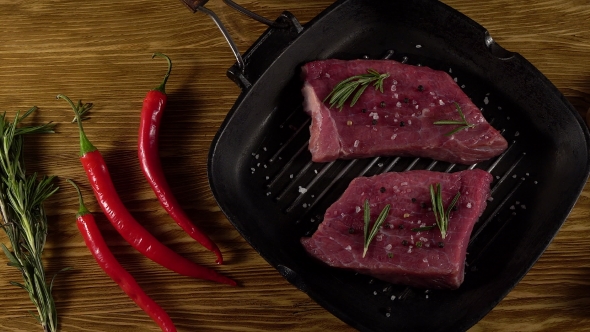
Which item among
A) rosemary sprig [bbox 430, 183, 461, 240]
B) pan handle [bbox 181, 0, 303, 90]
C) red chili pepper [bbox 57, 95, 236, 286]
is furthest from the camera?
red chili pepper [bbox 57, 95, 236, 286]

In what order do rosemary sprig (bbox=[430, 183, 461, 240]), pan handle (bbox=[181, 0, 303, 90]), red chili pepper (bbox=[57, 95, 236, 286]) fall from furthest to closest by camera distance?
red chili pepper (bbox=[57, 95, 236, 286])
pan handle (bbox=[181, 0, 303, 90])
rosemary sprig (bbox=[430, 183, 461, 240])

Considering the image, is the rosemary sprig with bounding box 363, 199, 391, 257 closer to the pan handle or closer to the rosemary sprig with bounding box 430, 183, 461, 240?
the rosemary sprig with bounding box 430, 183, 461, 240

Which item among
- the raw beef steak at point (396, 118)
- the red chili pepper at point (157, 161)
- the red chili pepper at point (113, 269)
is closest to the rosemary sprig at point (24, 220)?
the red chili pepper at point (113, 269)

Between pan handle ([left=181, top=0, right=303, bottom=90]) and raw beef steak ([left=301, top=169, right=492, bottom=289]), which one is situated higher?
pan handle ([left=181, top=0, right=303, bottom=90])

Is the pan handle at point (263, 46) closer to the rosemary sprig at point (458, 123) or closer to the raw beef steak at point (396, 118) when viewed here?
the raw beef steak at point (396, 118)

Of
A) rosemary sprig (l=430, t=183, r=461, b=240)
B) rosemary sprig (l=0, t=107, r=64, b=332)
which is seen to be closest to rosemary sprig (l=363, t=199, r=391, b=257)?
rosemary sprig (l=430, t=183, r=461, b=240)
